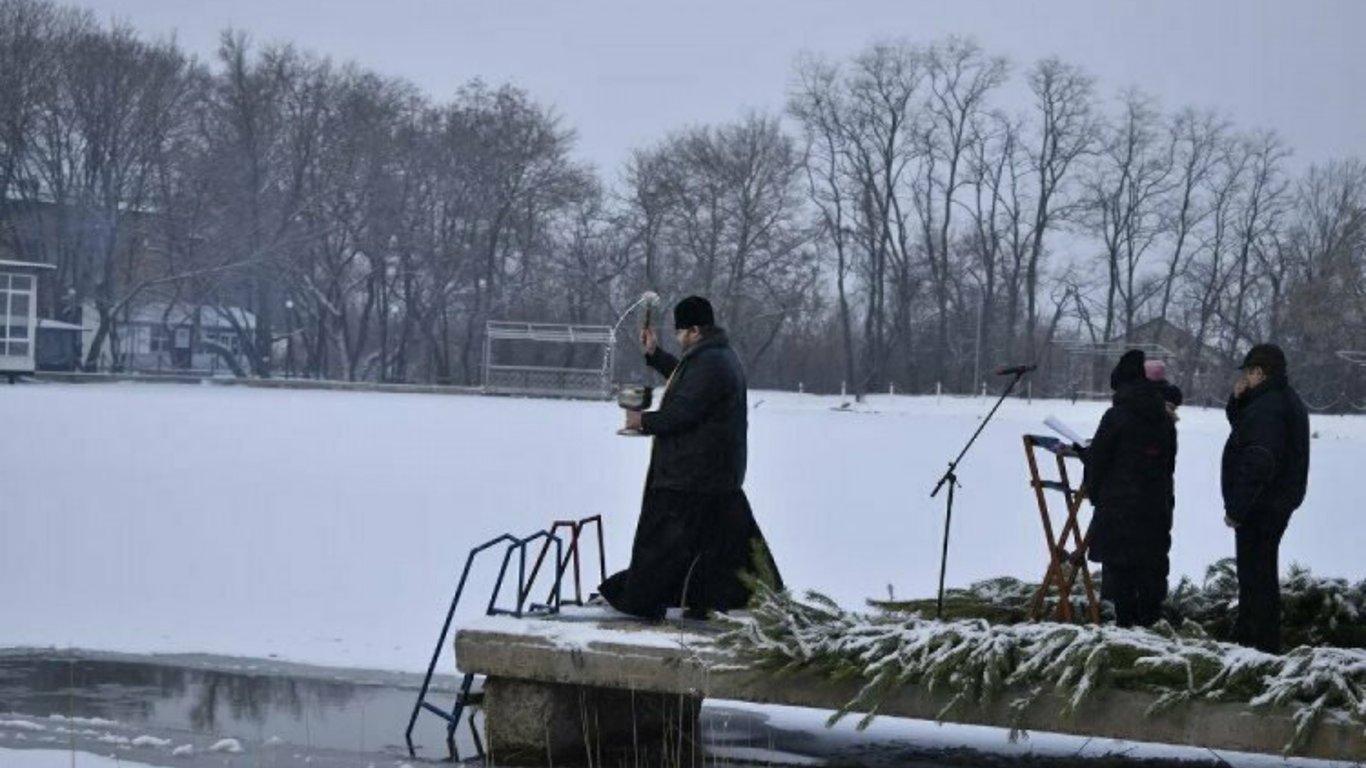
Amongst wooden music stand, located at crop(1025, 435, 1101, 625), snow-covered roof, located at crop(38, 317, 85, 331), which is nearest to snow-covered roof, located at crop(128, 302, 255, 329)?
snow-covered roof, located at crop(38, 317, 85, 331)

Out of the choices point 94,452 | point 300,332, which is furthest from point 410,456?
point 300,332

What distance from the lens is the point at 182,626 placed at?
47.9ft

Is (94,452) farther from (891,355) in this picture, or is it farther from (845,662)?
(891,355)

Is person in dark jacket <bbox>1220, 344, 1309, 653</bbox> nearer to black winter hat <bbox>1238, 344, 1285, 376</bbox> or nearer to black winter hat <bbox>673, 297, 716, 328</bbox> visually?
black winter hat <bbox>1238, 344, 1285, 376</bbox>

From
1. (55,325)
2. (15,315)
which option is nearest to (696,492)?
(15,315)

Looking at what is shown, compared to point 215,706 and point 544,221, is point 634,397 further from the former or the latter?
point 544,221

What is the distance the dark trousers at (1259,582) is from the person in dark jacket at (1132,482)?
360 mm

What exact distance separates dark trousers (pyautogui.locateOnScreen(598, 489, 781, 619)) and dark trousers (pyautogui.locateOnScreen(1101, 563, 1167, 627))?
156 cm

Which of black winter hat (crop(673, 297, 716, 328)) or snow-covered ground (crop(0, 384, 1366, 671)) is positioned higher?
black winter hat (crop(673, 297, 716, 328))

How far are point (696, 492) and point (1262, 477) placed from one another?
8.40 feet

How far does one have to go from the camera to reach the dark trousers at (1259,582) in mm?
9203

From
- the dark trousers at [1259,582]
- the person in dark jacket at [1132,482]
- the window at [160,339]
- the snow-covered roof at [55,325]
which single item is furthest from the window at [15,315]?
the dark trousers at [1259,582]

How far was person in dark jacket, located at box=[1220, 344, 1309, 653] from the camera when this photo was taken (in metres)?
9.04

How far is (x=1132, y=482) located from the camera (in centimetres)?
938
